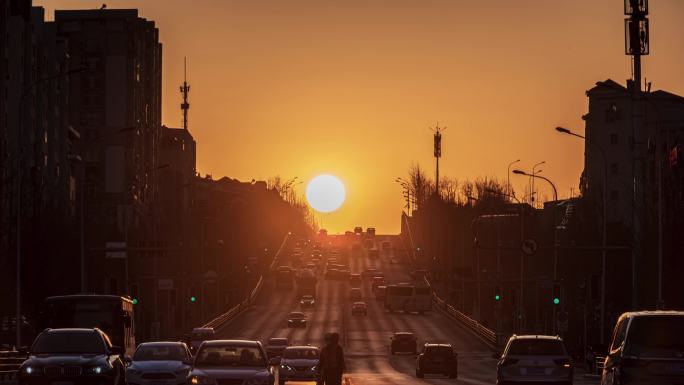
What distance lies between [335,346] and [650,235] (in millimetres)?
56706

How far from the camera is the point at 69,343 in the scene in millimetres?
35062

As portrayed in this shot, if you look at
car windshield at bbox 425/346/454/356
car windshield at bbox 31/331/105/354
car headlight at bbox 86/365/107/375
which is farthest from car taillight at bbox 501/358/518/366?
car windshield at bbox 425/346/454/356

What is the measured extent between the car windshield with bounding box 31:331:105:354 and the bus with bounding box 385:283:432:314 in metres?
102

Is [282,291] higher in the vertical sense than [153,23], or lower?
lower

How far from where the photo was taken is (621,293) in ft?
340

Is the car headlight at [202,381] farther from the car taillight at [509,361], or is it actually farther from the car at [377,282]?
the car at [377,282]

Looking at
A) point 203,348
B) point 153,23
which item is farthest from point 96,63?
point 203,348

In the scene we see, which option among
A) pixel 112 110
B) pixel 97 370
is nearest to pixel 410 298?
pixel 112 110

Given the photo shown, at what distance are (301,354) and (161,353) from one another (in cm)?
1890

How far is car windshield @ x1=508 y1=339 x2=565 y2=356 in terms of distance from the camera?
38.1 metres

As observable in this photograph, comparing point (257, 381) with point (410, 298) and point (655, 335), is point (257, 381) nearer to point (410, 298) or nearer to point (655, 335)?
point (655, 335)

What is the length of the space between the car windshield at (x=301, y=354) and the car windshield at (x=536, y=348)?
19718 millimetres

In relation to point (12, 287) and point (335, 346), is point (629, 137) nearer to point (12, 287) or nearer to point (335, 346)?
point (12, 287)

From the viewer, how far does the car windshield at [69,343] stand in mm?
34750
